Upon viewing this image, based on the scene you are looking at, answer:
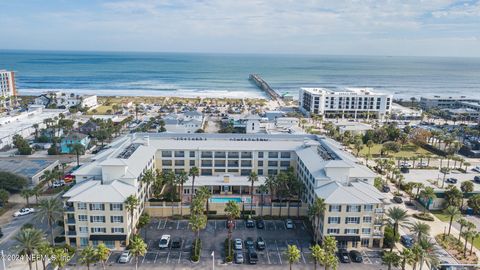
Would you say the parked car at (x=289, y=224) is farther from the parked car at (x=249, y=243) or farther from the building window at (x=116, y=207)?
the building window at (x=116, y=207)

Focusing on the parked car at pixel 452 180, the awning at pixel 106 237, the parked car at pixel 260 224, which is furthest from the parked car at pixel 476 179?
the awning at pixel 106 237

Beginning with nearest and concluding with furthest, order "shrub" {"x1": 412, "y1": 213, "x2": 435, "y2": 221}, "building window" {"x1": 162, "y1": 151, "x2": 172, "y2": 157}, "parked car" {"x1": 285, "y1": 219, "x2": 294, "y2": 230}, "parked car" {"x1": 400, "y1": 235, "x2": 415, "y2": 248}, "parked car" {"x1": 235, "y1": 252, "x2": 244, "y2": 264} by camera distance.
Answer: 1. "parked car" {"x1": 235, "y1": 252, "x2": 244, "y2": 264}
2. "parked car" {"x1": 400, "y1": 235, "x2": 415, "y2": 248}
3. "parked car" {"x1": 285, "y1": 219, "x2": 294, "y2": 230}
4. "shrub" {"x1": 412, "y1": 213, "x2": 435, "y2": 221}
5. "building window" {"x1": 162, "y1": 151, "x2": 172, "y2": 157}

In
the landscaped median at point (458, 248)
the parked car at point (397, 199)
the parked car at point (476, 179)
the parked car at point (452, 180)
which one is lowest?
the landscaped median at point (458, 248)

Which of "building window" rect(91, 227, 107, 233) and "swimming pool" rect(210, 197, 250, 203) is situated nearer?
"building window" rect(91, 227, 107, 233)

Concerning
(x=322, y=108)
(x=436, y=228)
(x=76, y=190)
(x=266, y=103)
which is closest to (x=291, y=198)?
(x=436, y=228)

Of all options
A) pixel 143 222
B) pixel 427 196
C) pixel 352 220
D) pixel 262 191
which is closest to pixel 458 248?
pixel 427 196

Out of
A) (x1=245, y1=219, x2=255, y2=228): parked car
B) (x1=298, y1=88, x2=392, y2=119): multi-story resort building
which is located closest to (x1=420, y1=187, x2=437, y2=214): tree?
(x1=245, y1=219, x2=255, y2=228): parked car

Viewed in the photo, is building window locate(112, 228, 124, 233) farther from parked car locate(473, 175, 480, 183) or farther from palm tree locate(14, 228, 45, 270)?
parked car locate(473, 175, 480, 183)
